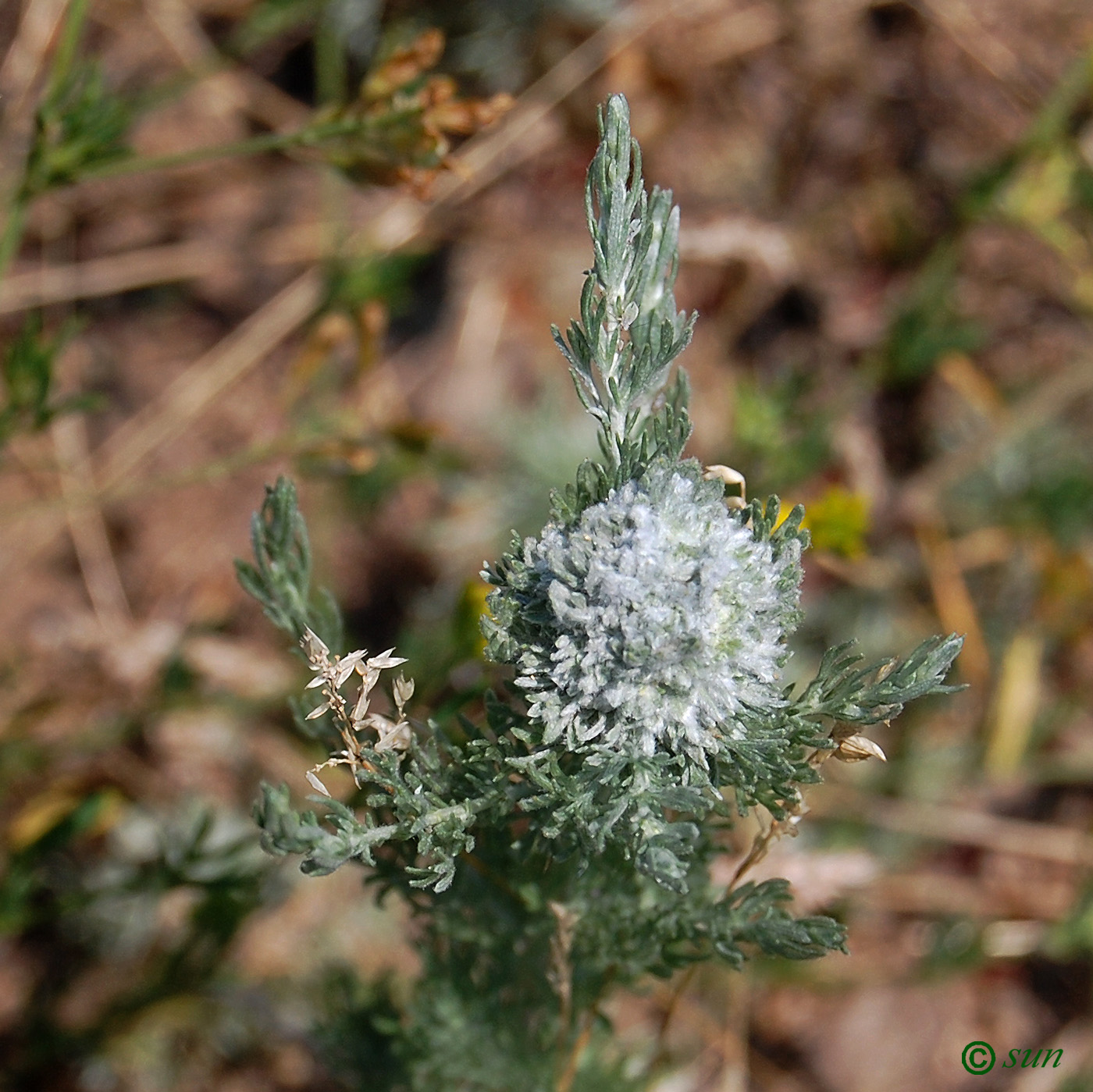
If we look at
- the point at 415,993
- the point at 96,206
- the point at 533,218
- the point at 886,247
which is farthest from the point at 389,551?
the point at 886,247

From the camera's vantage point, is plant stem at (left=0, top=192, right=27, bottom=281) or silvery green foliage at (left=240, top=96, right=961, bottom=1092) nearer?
silvery green foliage at (left=240, top=96, right=961, bottom=1092)

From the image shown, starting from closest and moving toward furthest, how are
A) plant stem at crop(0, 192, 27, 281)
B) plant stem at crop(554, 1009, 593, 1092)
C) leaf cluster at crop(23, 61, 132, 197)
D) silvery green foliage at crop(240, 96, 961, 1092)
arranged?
silvery green foliage at crop(240, 96, 961, 1092) → plant stem at crop(554, 1009, 593, 1092) → leaf cluster at crop(23, 61, 132, 197) → plant stem at crop(0, 192, 27, 281)

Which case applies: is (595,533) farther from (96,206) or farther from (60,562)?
(96,206)

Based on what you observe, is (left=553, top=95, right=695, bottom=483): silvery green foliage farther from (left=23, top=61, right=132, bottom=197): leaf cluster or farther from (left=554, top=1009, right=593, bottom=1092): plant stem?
(left=23, top=61, right=132, bottom=197): leaf cluster

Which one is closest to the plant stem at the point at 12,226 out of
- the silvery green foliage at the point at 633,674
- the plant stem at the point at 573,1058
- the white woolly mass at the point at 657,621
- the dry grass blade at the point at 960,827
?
the silvery green foliage at the point at 633,674

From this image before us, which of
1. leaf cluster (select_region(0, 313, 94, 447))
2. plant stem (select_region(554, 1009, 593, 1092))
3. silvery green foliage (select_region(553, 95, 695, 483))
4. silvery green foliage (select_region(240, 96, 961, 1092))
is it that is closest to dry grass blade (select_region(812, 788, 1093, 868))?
plant stem (select_region(554, 1009, 593, 1092))

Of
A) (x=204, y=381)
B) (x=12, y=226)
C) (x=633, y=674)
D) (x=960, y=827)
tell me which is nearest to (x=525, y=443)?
(x=204, y=381)
